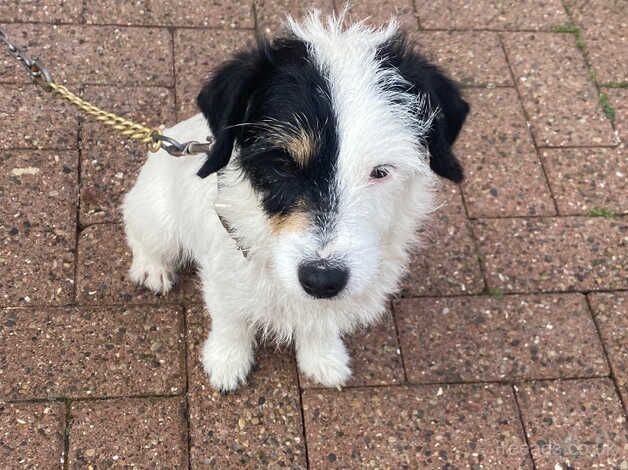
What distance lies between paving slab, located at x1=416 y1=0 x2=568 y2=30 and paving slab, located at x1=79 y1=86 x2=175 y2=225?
2.05 m

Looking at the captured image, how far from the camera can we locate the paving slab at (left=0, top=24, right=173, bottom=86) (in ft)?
14.6

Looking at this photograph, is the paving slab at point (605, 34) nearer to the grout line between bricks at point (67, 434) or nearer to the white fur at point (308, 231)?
the white fur at point (308, 231)

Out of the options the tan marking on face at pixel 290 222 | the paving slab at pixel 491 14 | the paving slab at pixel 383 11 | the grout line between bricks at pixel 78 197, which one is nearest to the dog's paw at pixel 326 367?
the tan marking on face at pixel 290 222

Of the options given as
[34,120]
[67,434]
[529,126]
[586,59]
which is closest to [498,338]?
[529,126]

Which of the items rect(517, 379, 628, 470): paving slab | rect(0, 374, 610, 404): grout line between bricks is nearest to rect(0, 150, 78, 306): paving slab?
rect(0, 374, 610, 404): grout line between bricks

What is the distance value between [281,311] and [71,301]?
4.18 ft

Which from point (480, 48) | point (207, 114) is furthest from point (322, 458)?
point (480, 48)

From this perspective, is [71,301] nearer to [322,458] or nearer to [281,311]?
[281,311]

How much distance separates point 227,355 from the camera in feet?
11.1

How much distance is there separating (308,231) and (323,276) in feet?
0.54

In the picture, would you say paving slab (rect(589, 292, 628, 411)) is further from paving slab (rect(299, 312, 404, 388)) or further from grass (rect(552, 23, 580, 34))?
grass (rect(552, 23, 580, 34))

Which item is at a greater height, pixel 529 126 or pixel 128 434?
pixel 529 126

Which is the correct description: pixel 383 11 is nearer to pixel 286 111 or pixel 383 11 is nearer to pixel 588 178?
pixel 588 178

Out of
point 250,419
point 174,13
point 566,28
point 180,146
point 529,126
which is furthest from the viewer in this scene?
point 566,28
